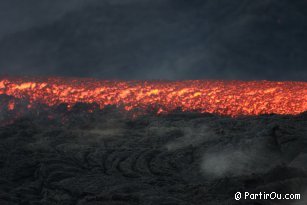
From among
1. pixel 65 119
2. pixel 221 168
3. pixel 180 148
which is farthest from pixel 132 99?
pixel 221 168

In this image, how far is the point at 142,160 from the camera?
41.1ft

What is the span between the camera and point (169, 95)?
71.0 ft

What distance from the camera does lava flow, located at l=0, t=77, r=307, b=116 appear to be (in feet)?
63.0

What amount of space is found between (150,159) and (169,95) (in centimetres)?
931

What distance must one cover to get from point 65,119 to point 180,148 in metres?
6.77

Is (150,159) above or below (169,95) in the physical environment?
below

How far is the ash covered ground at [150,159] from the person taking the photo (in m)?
9.53

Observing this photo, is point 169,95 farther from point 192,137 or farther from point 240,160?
point 240,160

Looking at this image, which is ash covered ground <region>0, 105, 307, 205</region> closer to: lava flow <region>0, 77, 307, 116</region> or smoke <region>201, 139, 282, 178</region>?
smoke <region>201, 139, 282, 178</region>

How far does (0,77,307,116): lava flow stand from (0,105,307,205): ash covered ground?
5.55 feet

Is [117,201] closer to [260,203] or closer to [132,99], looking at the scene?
[260,203]

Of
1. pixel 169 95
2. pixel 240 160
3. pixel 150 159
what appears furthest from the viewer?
pixel 169 95

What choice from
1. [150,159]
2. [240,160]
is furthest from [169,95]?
[240,160]

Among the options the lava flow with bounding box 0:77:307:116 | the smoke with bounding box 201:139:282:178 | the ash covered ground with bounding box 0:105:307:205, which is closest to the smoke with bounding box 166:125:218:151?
the ash covered ground with bounding box 0:105:307:205
